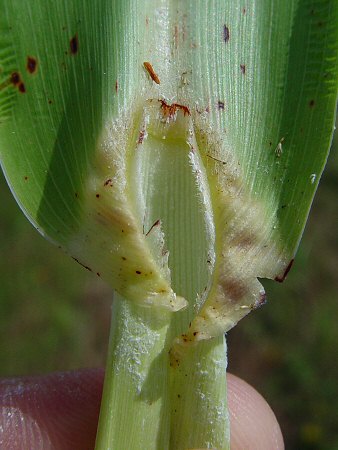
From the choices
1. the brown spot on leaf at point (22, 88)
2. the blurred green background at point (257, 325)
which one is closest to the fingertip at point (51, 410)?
the brown spot on leaf at point (22, 88)

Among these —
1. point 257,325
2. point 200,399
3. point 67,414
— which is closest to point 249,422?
point 67,414

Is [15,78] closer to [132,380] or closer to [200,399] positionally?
[132,380]

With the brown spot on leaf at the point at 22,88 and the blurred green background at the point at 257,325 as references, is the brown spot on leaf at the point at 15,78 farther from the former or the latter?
the blurred green background at the point at 257,325

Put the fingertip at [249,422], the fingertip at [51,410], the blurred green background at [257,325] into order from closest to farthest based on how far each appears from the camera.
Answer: the fingertip at [51,410]
the fingertip at [249,422]
the blurred green background at [257,325]

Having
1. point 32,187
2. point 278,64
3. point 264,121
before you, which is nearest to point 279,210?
point 264,121

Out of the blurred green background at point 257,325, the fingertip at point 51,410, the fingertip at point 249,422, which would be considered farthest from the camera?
the blurred green background at point 257,325

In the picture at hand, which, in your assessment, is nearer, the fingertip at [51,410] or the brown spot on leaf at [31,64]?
the brown spot on leaf at [31,64]

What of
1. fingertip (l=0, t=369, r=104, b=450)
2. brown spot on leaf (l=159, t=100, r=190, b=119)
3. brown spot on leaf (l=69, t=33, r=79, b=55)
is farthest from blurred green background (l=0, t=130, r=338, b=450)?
brown spot on leaf (l=69, t=33, r=79, b=55)
